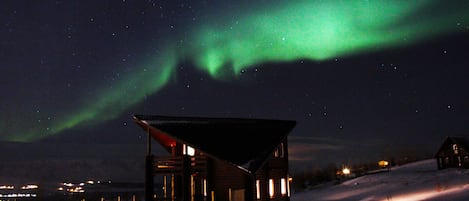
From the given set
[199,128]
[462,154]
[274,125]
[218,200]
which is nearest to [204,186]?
[218,200]

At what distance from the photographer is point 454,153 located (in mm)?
68375

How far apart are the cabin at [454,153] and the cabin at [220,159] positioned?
156 feet

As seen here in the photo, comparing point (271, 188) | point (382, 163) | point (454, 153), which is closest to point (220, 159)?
point (271, 188)

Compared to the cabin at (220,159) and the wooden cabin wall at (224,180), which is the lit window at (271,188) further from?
the wooden cabin wall at (224,180)

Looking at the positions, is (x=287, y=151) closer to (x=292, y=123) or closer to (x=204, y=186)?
(x=292, y=123)

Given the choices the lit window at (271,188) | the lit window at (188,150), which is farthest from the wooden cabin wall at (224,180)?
the lit window at (188,150)

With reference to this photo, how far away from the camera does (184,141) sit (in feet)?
82.6

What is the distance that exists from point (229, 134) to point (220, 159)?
3.44 m

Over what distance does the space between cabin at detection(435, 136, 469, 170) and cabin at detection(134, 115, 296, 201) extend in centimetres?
4756

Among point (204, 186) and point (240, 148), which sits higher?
point (240, 148)

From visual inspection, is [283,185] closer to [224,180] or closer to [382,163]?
[224,180]

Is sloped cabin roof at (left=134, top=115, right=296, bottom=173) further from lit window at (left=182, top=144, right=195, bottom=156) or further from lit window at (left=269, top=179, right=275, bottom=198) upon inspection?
lit window at (left=269, top=179, right=275, bottom=198)

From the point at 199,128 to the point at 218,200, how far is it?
4.50 metres

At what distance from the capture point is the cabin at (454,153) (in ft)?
218
